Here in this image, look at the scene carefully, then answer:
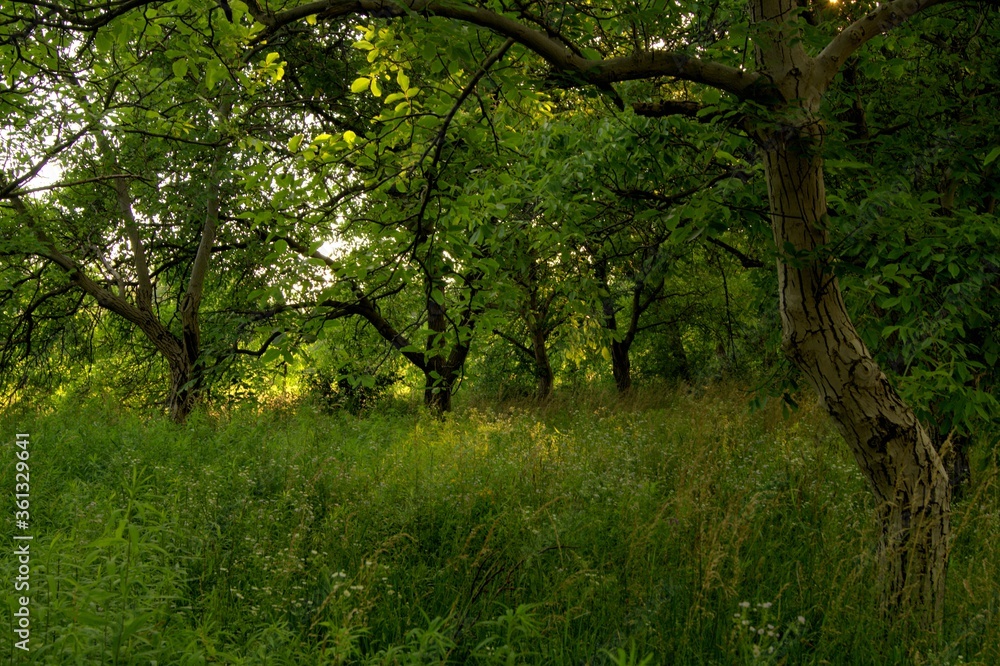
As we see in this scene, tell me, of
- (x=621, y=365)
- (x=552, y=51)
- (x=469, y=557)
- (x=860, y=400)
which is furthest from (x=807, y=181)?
(x=621, y=365)

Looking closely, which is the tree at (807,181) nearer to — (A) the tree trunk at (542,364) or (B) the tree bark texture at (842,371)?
(B) the tree bark texture at (842,371)

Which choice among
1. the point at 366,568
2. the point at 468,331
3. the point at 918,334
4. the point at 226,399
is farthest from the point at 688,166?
the point at 226,399

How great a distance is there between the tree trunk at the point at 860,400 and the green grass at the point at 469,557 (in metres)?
0.23

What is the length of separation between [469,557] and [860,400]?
2.73 meters

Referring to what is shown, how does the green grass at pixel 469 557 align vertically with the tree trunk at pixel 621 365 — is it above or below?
below

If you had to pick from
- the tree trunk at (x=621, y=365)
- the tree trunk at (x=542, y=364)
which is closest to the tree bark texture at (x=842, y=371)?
the tree trunk at (x=542, y=364)

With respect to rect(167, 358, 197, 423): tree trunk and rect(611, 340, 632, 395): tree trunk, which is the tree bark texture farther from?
rect(611, 340, 632, 395): tree trunk

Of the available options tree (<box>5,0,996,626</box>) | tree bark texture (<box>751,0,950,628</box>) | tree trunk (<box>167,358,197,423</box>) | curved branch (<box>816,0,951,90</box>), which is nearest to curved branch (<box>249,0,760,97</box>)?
tree (<box>5,0,996,626</box>)

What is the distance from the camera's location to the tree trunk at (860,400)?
377 centimetres

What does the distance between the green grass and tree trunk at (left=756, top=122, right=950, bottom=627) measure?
0.23 meters

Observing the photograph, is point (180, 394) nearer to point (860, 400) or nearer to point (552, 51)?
point (552, 51)

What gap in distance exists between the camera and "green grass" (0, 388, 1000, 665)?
3.27m

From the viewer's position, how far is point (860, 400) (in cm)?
390

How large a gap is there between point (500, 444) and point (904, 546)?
4496 millimetres
